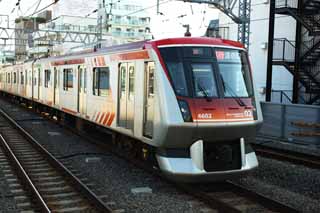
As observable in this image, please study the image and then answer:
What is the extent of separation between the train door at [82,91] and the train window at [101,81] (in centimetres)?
112

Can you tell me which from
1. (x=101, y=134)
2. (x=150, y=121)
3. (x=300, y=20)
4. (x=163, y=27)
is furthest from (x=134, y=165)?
(x=163, y=27)

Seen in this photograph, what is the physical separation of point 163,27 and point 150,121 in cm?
2839

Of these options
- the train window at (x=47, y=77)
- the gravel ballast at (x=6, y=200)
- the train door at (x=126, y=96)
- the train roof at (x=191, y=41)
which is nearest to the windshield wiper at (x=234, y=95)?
the train roof at (x=191, y=41)

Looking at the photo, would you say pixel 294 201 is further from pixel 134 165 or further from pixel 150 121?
pixel 134 165

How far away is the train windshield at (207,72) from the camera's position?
304 inches

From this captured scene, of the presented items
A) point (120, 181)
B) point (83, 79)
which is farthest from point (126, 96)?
point (83, 79)

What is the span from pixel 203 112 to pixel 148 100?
127cm

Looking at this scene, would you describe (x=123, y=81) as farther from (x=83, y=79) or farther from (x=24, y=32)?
(x=24, y=32)

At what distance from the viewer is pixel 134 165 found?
985 cm

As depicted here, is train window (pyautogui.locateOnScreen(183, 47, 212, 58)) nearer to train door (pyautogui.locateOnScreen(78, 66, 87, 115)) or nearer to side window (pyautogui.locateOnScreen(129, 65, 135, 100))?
side window (pyautogui.locateOnScreen(129, 65, 135, 100))

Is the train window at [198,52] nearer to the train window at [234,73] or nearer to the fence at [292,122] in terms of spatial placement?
the train window at [234,73]

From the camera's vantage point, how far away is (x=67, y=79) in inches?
629

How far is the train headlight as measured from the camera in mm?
7488

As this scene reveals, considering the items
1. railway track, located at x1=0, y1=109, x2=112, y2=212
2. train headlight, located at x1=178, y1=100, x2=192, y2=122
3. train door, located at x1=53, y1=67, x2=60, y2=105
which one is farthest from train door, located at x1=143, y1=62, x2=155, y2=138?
train door, located at x1=53, y1=67, x2=60, y2=105
